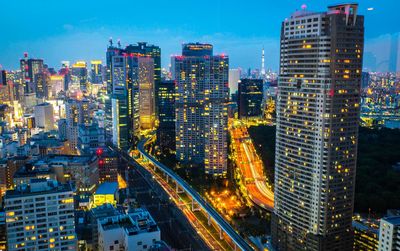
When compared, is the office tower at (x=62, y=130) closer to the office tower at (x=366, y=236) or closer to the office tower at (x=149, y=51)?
the office tower at (x=149, y=51)

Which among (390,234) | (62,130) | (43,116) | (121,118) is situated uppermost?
(121,118)

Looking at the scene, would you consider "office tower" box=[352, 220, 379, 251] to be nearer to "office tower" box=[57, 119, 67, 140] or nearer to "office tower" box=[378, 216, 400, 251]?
"office tower" box=[378, 216, 400, 251]

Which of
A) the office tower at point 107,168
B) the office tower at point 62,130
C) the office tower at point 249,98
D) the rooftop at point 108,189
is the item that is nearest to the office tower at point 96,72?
the office tower at point 249,98

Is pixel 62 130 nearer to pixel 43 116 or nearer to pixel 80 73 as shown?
pixel 43 116

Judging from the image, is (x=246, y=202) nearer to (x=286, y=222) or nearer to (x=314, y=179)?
(x=286, y=222)

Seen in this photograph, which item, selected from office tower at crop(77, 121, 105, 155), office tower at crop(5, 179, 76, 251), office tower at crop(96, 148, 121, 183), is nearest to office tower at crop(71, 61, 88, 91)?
office tower at crop(77, 121, 105, 155)

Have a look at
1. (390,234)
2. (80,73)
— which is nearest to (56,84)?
(80,73)

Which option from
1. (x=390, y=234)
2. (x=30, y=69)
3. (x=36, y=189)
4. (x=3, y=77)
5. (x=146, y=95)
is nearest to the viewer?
(x=390, y=234)
